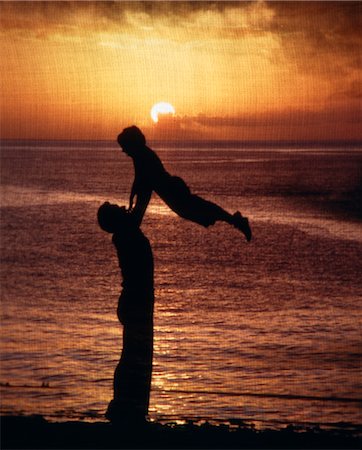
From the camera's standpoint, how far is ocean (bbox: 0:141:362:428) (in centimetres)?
908

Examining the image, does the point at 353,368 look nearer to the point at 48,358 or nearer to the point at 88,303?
the point at 48,358

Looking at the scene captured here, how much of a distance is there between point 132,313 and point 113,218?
651 millimetres

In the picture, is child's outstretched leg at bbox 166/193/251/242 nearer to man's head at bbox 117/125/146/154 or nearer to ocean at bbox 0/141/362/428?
man's head at bbox 117/125/146/154

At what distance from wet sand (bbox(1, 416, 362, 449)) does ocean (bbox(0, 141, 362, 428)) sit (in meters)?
0.70

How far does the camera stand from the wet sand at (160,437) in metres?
5.83

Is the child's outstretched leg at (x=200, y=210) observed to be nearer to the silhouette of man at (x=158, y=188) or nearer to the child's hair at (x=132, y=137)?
the silhouette of man at (x=158, y=188)

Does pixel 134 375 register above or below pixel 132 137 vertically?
below

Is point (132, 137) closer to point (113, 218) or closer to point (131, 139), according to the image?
point (131, 139)

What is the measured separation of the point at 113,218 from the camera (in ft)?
20.0

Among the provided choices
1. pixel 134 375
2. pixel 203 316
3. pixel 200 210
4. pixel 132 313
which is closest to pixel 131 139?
pixel 200 210

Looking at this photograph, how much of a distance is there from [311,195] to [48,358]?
45483mm

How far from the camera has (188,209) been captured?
598 centimetres

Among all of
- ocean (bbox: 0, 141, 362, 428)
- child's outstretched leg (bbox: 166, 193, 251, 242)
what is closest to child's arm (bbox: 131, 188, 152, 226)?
Answer: child's outstretched leg (bbox: 166, 193, 251, 242)

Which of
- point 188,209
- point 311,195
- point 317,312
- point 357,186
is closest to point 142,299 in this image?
point 188,209
